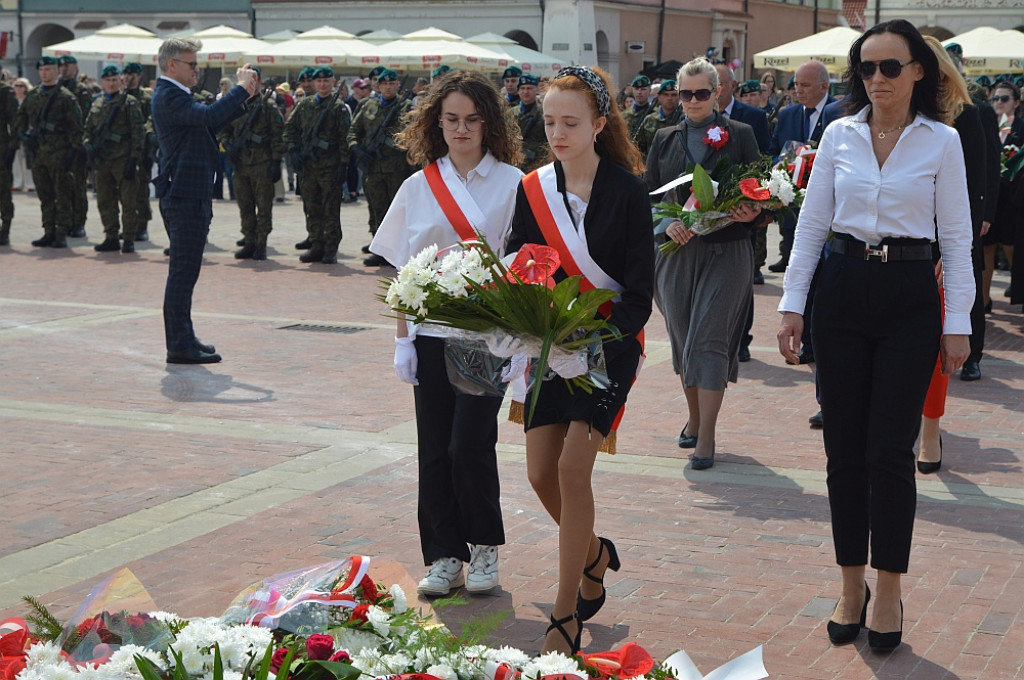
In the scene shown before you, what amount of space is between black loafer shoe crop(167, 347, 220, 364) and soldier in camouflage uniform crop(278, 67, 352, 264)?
20.5ft

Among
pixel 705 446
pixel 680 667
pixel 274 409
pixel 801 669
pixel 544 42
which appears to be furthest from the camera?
pixel 544 42

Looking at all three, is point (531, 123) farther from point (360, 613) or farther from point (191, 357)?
point (360, 613)

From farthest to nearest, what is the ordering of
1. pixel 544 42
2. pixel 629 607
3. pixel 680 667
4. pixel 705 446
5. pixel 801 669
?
pixel 544 42 → pixel 705 446 → pixel 629 607 → pixel 801 669 → pixel 680 667

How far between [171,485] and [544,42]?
31813 mm

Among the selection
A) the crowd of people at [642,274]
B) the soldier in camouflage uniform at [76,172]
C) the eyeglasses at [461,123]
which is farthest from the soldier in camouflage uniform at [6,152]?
the eyeglasses at [461,123]

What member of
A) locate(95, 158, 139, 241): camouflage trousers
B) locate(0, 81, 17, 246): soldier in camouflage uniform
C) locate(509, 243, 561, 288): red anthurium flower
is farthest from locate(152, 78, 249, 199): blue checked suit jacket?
locate(0, 81, 17, 246): soldier in camouflage uniform

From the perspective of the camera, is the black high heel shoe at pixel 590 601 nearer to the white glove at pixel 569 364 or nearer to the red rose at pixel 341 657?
the white glove at pixel 569 364

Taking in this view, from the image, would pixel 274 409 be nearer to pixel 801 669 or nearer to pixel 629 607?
pixel 629 607

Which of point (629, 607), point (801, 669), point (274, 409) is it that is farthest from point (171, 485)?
point (801, 669)

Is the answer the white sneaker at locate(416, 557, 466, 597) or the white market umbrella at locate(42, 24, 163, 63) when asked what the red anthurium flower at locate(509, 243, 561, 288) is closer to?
the white sneaker at locate(416, 557, 466, 597)

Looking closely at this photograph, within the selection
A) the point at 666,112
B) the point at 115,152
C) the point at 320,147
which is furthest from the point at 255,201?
the point at 666,112

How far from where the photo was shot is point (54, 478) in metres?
6.56

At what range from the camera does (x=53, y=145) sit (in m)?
16.9

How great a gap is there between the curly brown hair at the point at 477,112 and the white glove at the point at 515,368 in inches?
43.2
